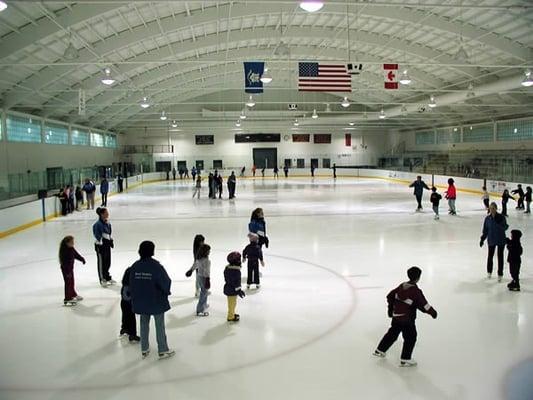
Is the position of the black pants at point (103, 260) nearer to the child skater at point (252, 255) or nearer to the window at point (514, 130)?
the child skater at point (252, 255)

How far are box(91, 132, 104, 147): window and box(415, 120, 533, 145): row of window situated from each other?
106 ft

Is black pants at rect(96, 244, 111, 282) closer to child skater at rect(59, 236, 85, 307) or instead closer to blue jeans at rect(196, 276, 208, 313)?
child skater at rect(59, 236, 85, 307)

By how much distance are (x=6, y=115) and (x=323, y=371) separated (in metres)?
24.5

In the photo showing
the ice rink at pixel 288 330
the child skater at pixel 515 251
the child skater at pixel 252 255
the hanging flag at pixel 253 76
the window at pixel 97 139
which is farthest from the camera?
the window at pixel 97 139

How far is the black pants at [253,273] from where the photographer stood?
833 cm

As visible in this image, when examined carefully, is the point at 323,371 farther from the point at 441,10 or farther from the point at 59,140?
the point at 59,140

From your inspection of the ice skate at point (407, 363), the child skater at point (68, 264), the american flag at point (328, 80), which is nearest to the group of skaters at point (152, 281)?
the child skater at point (68, 264)

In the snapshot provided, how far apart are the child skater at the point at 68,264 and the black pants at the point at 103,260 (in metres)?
0.92

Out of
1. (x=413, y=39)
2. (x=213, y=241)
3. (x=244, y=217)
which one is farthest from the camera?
(x=413, y=39)

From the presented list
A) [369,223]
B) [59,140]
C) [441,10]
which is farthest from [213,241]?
[59,140]

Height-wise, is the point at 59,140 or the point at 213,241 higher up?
the point at 59,140

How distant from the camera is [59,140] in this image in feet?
107

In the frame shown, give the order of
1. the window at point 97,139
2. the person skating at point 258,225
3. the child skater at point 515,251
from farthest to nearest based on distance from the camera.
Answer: the window at point 97,139 < the person skating at point 258,225 < the child skater at point 515,251

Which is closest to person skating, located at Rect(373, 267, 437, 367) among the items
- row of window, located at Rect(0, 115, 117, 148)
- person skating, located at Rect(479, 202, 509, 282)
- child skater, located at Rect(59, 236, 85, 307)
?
person skating, located at Rect(479, 202, 509, 282)
